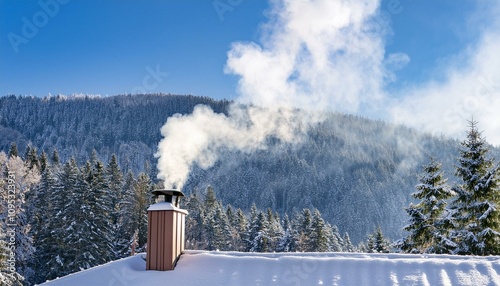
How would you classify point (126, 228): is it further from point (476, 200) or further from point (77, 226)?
point (476, 200)

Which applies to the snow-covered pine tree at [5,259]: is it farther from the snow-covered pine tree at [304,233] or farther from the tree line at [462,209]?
the snow-covered pine tree at [304,233]

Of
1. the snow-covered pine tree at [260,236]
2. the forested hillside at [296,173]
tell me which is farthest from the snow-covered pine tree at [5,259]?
the forested hillside at [296,173]

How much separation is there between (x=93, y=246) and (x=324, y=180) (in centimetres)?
14178

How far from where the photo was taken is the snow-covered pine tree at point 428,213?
18.4 metres

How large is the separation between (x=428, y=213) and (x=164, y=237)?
45.7 ft

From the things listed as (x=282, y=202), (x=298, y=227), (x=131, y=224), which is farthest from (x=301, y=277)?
(x=282, y=202)

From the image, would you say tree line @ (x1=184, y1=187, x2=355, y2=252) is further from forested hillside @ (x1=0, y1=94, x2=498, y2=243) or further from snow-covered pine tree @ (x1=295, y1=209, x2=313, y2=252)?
forested hillside @ (x1=0, y1=94, x2=498, y2=243)

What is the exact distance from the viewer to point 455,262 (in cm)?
830

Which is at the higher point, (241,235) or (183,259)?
(183,259)

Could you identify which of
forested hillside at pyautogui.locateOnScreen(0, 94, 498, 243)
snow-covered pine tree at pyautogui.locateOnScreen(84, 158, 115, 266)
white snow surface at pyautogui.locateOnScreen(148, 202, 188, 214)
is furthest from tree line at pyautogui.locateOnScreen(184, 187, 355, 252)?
forested hillside at pyautogui.locateOnScreen(0, 94, 498, 243)

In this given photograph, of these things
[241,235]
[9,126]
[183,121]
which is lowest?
Answer: [241,235]

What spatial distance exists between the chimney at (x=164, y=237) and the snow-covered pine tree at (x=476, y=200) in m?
12.6

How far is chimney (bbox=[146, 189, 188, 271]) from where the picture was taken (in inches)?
339

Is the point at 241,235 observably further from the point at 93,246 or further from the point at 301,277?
the point at 301,277
